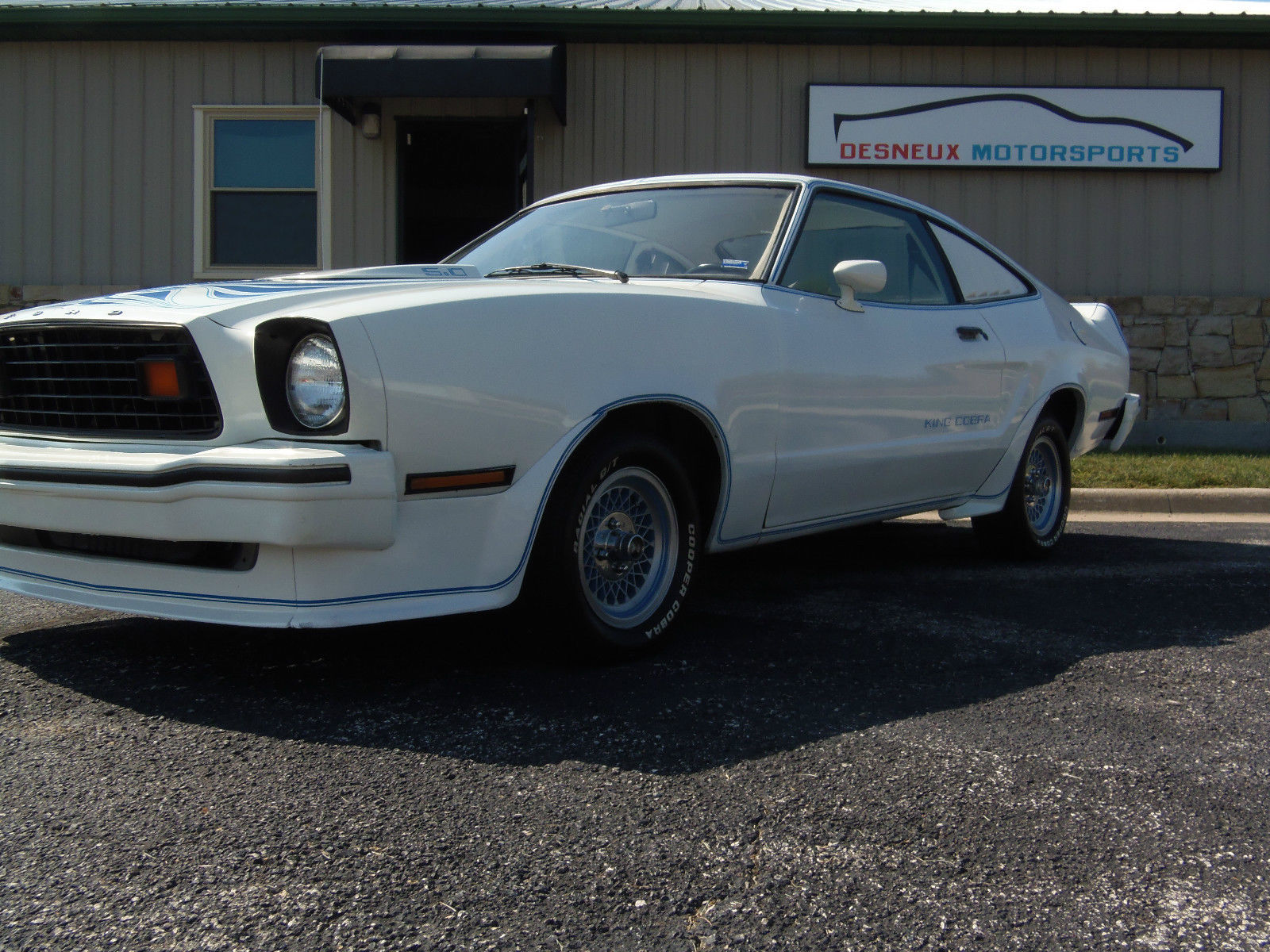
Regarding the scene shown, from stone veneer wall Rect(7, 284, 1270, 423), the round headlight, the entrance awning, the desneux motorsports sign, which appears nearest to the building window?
the entrance awning

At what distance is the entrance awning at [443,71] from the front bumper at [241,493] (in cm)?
708

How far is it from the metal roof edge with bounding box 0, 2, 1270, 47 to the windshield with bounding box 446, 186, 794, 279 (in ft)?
19.7

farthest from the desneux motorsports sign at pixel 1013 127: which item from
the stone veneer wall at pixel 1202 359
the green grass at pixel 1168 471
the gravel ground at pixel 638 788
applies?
the gravel ground at pixel 638 788

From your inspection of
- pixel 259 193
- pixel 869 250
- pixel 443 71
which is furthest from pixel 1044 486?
pixel 259 193

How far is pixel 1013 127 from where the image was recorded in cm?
1027

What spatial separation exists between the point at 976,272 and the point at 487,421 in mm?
2981

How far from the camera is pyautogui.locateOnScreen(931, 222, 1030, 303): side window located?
4.99 m

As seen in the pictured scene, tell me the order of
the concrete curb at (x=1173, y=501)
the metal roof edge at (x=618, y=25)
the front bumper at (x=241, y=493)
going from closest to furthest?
the front bumper at (x=241, y=493), the concrete curb at (x=1173, y=501), the metal roof edge at (x=618, y=25)

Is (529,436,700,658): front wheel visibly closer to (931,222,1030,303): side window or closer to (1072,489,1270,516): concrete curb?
(931,222,1030,303): side window

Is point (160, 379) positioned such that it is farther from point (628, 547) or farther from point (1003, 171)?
point (1003, 171)

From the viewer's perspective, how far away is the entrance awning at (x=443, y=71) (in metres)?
9.31

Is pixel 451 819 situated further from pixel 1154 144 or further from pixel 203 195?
pixel 1154 144

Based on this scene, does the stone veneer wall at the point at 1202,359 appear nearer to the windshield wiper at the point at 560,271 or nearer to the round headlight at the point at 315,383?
the windshield wiper at the point at 560,271

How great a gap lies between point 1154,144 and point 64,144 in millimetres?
9396
